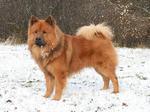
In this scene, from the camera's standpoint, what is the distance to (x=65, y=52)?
8.31m

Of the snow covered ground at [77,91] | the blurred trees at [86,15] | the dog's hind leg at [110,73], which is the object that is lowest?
the snow covered ground at [77,91]

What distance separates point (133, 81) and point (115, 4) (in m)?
8.74

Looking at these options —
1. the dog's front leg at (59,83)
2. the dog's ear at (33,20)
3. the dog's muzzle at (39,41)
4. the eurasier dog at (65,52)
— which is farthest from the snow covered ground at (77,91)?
the dog's ear at (33,20)

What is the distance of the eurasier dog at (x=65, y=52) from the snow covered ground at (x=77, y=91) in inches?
14.6

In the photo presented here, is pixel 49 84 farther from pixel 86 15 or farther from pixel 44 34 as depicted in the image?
pixel 86 15

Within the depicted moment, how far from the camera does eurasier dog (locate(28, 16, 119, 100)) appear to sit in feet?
26.6

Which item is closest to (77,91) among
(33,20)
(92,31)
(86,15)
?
(92,31)

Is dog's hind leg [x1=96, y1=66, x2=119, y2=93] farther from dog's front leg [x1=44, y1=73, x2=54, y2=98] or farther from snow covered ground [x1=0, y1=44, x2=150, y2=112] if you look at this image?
dog's front leg [x1=44, y1=73, x2=54, y2=98]

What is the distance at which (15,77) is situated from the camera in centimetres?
1019

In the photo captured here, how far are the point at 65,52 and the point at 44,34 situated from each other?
1.92 ft

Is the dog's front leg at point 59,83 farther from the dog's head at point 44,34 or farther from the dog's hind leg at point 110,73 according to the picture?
the dog's hind leg at point 110,73

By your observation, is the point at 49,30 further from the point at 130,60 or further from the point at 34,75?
the point at 130,60

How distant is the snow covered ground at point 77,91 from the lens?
7.66m

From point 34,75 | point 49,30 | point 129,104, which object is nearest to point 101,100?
point 129,104
